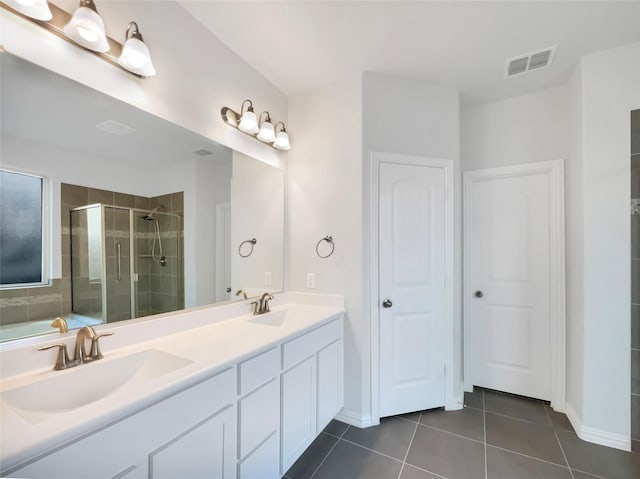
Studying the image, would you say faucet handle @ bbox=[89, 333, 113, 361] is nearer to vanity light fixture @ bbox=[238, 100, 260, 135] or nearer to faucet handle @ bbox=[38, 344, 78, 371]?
faucet handle @ bbox=[38, 344, 78, 371]

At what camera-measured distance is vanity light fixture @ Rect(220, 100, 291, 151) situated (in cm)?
187

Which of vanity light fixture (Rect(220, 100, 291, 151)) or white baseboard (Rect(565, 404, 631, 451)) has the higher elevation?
vanity light fixture (Rect(220, 100, 291, 151))

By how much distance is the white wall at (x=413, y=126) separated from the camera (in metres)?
2.12

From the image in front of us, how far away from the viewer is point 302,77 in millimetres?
2168

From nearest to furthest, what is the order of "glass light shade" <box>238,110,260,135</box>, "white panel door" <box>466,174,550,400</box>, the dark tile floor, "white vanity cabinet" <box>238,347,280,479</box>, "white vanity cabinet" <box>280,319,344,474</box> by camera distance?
"white vanity cabinet" <box>238,347,280,479</box> < "white vanity cabinet" <box>280,319,344,474</box> < the dark tile floor < "glass light shade" <box>238,110,260,135</box> < "white panel door" <box>466,174,550,400</box>

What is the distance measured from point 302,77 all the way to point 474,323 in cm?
266

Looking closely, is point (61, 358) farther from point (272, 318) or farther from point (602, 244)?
point (602, 244)

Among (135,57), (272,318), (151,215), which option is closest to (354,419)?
(272,318)

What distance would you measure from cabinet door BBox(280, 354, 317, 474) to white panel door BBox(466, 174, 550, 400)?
1.73m

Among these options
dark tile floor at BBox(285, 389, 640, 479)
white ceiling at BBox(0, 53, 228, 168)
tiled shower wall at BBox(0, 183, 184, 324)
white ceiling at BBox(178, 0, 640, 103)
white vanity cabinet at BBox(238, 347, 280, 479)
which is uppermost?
white ceiling at BBox(178, 0, 640, 103)

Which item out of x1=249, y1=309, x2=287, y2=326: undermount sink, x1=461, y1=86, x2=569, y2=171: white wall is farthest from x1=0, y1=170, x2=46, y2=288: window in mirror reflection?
x1=461, y1=86, x2=569, y2=171: white wall

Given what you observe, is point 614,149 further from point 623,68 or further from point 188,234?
point 188,234

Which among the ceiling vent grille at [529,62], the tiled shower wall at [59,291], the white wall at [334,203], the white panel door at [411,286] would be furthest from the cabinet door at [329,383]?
the ceiling vent grille at [529,62]

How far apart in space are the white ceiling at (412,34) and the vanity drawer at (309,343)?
74.2 inches
